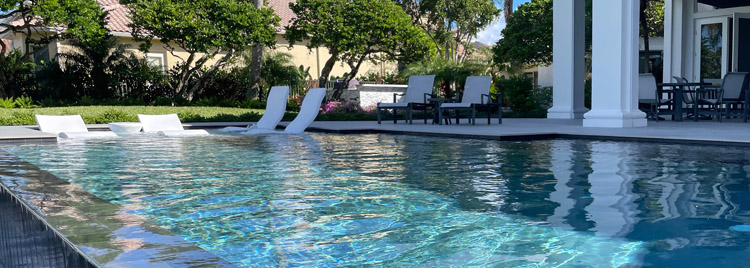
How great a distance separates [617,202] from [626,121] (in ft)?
23.9

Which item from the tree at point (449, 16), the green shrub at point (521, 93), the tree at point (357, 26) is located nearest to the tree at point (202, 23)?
the tree at point (357, 26)

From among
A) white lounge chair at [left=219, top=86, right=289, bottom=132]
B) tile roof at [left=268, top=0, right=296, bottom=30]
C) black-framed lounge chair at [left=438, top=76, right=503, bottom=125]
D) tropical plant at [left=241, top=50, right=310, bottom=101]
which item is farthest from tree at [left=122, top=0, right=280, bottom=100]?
tile roof at [left=268, top=0, right=296, bottom=30]

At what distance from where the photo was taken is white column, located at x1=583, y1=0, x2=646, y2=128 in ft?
36.6

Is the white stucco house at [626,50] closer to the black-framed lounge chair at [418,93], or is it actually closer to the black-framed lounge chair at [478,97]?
the black-framed lounge chair at [478,97]

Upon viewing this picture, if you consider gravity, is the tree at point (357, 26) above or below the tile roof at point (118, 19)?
below

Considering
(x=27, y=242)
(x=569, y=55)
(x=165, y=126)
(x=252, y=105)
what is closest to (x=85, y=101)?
(x=252, y=105)

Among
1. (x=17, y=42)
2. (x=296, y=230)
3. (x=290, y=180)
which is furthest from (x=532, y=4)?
(x=296, y=230)

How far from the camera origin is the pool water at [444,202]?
10.3 ft

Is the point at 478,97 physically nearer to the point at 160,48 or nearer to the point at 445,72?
the point at 445,72

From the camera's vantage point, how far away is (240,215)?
410cm

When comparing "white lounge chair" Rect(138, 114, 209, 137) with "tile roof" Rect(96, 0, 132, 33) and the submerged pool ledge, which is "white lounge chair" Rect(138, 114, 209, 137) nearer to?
the submerged pool ledge

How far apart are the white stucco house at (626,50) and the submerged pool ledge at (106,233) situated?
9.30 m

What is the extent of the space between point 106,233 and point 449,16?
3135cm

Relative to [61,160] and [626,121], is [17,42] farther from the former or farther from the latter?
[626,121]
